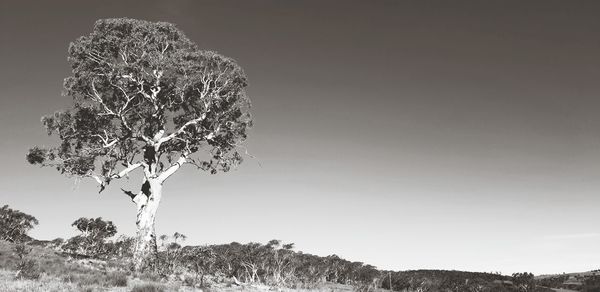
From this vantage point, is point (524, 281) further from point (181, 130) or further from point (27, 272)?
point (27, 272)

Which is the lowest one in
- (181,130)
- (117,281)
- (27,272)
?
(117,281)

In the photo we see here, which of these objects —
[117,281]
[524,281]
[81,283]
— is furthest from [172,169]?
[524,281]

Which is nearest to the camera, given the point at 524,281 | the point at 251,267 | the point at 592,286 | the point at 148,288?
the point at 148,288

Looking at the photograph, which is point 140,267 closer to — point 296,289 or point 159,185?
point 159,185

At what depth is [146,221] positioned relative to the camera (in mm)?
19219

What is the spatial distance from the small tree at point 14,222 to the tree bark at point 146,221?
146ft

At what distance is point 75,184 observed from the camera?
19.1 m

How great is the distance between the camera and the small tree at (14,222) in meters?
57.7

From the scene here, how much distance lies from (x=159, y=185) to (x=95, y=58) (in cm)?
644

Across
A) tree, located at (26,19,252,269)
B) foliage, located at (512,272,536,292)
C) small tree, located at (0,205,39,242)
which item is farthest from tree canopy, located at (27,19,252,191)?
small tree, located at (0,205,39,242)

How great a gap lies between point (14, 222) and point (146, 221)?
57.6 meters

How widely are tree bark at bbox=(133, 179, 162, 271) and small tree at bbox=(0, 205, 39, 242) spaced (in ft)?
146

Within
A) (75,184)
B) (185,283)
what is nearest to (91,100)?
(75,184)

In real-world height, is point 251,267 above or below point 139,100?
below
